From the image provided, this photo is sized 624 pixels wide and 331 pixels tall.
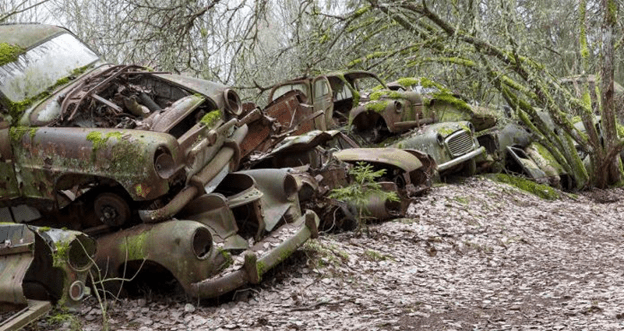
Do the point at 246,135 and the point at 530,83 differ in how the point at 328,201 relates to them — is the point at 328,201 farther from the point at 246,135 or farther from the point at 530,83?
the point at 530,83

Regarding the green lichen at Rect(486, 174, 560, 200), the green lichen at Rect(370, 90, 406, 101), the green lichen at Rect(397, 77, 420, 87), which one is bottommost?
the green lichen at Rect(486, 174, 560, 200)

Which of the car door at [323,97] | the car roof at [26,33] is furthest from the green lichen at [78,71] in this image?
the car door at [323,97]

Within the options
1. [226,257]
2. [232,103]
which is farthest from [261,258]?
[232,103]

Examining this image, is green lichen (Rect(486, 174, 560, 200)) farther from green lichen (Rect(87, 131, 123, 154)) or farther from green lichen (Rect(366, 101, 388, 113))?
green lichen (Rect(87, 131, 123, 154))

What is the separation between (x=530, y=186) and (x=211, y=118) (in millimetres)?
7532

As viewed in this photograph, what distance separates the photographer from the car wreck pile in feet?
15.0

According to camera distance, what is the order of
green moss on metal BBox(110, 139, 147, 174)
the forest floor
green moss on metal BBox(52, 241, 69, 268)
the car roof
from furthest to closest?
the car roof < green moss on metal BBox(110, 139, 147, 174) < the forest floor < green moss on metal BBox(52, 241, 69, 268)

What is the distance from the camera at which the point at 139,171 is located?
199 inches

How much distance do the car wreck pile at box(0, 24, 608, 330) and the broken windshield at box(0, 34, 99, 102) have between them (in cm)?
1

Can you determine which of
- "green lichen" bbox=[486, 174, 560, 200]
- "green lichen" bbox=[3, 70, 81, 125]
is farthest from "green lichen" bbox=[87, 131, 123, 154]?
"green lichen" bbox=[486, 174, 560, 200]

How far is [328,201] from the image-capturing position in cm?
754

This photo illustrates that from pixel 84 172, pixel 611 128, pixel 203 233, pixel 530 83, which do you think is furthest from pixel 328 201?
pixel 611 128

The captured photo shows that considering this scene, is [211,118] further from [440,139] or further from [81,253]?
[440,139]

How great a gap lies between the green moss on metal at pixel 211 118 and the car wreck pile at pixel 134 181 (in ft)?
0.04
